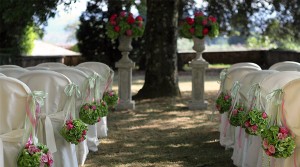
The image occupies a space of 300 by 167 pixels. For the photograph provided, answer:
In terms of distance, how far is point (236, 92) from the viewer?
217 inches

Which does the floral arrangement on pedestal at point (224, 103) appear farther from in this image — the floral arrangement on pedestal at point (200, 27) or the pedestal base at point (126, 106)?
the pedestal base at point (126, 106)

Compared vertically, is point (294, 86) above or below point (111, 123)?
above

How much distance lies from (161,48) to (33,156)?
705 cm

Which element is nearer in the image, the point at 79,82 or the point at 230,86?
the point at 79,82

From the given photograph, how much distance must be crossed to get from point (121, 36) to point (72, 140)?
16.3 ft

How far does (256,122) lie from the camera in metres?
4.46

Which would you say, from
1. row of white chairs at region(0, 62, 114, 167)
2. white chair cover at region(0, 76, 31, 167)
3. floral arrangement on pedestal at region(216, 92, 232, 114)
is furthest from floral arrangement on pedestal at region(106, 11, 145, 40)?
white chair cover at region(0, 76, 31, 167)

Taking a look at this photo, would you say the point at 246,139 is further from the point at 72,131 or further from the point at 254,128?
the point at 72,131

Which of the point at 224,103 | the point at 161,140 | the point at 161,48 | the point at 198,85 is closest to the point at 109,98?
the point at 161,140

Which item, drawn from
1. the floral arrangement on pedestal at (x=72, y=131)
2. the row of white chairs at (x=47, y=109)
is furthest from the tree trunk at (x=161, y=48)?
the floral arrangement on pedestal at (x=72, y=131)

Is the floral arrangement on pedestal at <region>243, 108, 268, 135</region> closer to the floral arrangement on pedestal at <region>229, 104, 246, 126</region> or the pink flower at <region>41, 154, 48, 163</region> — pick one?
the floral arrangement on pedestal at <region>229, 104, 246, 126</region>

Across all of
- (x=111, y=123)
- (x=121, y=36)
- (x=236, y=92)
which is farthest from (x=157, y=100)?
(x=236, y=92)

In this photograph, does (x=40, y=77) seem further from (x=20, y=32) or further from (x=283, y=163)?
(x=20, y=32)

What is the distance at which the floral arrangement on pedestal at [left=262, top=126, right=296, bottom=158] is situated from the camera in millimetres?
3916
